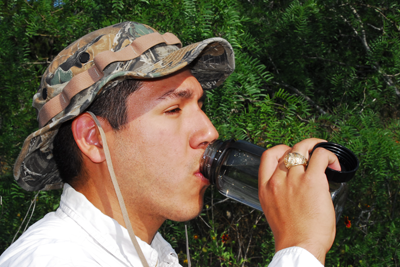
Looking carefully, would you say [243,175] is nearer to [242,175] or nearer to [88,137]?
[242,175]

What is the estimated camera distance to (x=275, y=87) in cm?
304

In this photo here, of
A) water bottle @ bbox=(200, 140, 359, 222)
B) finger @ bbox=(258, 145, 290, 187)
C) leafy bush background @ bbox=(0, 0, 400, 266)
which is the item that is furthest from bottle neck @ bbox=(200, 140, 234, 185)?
leafy bush background @ bbox=(0, 0, 400, 266)

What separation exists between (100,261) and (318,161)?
822mm

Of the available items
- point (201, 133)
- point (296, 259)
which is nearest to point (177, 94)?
point (201, 133)

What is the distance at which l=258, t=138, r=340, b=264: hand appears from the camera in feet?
3.08

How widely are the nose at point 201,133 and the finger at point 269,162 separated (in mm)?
287

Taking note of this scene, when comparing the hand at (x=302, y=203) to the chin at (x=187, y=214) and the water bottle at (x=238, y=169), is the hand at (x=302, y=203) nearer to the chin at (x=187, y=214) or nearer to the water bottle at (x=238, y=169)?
the water bottle at (x=238, y=169)

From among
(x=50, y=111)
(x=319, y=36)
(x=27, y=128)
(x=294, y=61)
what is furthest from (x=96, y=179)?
(x=319, y=36)

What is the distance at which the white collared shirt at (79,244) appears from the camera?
0.96 meters

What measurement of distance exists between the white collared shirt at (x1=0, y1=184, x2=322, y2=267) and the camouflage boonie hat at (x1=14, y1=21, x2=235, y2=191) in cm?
22

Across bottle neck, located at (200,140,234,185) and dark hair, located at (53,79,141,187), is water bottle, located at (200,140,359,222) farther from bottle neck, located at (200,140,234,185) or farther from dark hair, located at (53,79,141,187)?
dark hair, located at (53,79,141,187)

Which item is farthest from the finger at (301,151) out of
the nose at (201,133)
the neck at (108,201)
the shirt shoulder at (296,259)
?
the neck at (108,201)

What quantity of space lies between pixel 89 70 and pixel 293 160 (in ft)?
2.69

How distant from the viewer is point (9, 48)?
9.09 feet
